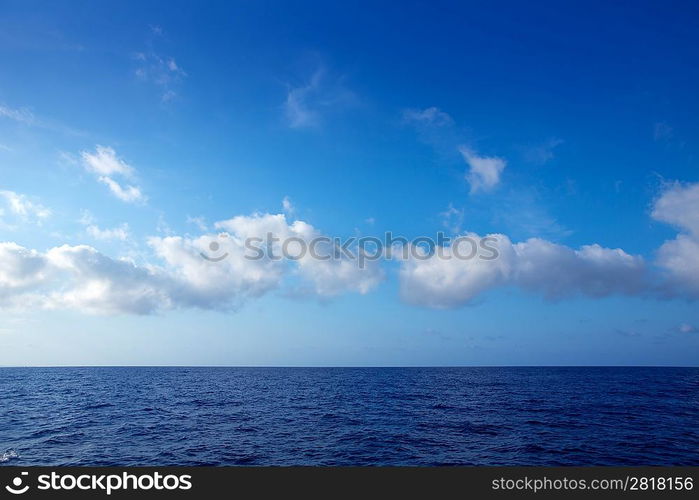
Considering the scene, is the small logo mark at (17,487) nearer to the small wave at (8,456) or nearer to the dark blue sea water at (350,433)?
the dark blue sea water at (350,433)

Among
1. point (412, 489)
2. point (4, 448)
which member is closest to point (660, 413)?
point (412, 489)

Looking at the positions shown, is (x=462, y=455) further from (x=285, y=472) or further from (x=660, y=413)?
(x=660, y=413)

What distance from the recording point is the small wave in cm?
2511

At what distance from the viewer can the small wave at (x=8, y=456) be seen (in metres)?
25.1

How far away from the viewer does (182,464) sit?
2442 centimetres

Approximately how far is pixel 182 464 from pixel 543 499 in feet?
72.8

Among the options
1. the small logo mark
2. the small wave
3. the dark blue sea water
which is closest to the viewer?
the small logo mark

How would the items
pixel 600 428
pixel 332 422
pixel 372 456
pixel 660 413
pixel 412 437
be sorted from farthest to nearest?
pixel 660 413 → pixel 332 422 → pixel 600 428 → pixel 412 437 → pixel 372 456

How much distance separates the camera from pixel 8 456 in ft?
84.8

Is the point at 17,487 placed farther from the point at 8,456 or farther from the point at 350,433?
the point at 350,433

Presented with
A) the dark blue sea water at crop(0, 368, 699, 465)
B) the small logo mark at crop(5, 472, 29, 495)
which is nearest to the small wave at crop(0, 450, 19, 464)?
the dark blue sea water at crop(0, 368, 699, 465)

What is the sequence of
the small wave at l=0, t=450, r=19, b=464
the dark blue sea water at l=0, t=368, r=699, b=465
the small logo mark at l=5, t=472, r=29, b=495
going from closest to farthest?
the small logo mark at l=5, t=472, r=29, b=495 → the small wave at l=0, t=450, r=19, b=464 → the dark blue sea water at l=0, t=368, r=699, b=465

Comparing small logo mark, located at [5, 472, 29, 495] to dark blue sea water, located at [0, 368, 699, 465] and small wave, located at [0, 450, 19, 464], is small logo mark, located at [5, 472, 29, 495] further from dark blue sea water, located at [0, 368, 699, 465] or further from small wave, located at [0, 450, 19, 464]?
small wave, located at [0, 450, 19, 464]

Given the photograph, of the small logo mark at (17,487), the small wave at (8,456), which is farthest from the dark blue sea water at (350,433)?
the small logo mark at (17,487)
